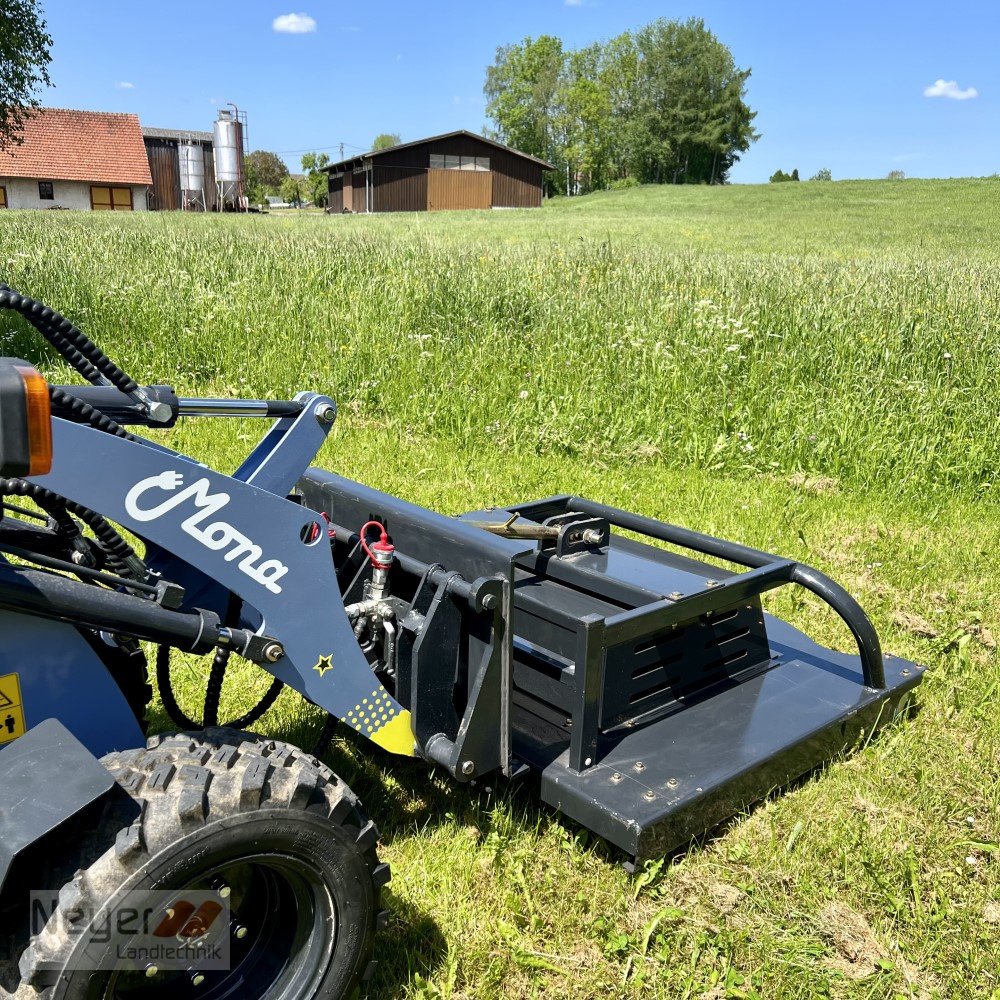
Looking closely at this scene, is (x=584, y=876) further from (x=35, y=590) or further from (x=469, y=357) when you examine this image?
(x=469, y=357)

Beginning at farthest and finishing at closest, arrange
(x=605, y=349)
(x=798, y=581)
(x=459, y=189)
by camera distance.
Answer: (x=459, y=189) < (x=605, y=349) < (x=798, y=581)

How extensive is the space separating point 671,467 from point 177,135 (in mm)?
57744

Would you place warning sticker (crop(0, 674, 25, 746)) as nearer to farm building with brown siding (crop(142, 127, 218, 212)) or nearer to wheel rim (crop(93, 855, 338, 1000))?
wheel rim (crop(93, 855, 338, 1000))

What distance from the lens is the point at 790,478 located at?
6.17 metres

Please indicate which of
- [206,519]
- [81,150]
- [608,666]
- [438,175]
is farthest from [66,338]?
[81,150]

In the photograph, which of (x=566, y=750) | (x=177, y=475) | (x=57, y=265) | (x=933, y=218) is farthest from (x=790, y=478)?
(x=933, y=218)

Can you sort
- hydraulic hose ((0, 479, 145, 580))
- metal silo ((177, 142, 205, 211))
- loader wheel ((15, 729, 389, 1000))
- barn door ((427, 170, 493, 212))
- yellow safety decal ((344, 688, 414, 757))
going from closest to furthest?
loader wheel ((15, 729, 389, 1000))
hydraulic hose ((0, 479, 145, 580))
yellow safety decal ((344, 688, 414, 757))
barn door ((427, 170, 493, 212))
metal silo ((177, 142, 205, 211))

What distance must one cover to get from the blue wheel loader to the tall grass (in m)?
3.49

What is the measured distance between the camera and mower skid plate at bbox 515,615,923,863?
2.46m

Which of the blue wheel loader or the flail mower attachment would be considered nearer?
the blue wheel loader

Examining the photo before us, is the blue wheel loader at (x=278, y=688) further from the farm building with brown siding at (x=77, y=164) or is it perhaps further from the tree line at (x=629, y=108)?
the tree line at (x=629, y=108)

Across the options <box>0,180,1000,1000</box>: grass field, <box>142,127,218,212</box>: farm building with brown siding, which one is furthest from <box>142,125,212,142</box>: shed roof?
<box>0,180,1000,1000</box>: grass field

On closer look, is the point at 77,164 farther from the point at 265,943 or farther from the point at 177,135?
the point at 265,943

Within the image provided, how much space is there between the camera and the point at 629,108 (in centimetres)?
8812
